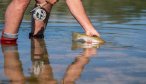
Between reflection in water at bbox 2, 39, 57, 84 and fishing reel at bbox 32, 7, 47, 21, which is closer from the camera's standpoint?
reflection in water at bbox 2, 39, 57, 84

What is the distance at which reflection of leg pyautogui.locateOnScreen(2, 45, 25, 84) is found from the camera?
3.39m

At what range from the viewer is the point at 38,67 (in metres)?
3.73

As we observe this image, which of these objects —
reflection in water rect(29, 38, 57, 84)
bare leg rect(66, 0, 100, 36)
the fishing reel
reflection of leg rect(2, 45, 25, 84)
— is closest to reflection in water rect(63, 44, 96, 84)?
reflection in water rect(29, 38, 57, 84)

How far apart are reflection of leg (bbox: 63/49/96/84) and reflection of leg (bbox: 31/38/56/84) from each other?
116 millimetres

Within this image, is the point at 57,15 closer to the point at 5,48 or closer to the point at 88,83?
the point at 5,48

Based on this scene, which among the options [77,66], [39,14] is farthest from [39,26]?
[77,66]

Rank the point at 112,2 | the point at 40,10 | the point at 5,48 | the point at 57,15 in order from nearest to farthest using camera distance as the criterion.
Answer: the point at 5,48
the point at 40,10
the point at 57,15
the point at 112,2

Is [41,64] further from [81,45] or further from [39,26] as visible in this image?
[39,26]

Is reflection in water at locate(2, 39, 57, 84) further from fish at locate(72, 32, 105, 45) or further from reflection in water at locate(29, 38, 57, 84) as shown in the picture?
fish at locate(72, 32, 105, 45)

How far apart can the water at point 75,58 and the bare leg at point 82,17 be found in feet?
0.67

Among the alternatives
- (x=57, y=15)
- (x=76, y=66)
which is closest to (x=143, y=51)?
(x=76, y=66)

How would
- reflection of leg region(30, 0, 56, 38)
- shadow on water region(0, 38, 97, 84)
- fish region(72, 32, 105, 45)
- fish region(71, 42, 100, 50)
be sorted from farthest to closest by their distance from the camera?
reflection of leg region(30, 0, 56, 38) < fish region(72, 32, 105, 45) < fish region(71, 42, 100, 50) < shadow on water region(0, 38, 97, 84)

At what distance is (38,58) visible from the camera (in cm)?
409

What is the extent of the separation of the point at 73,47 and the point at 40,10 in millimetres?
881
